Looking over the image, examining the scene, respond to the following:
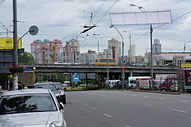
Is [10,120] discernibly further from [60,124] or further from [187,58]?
[187,58]

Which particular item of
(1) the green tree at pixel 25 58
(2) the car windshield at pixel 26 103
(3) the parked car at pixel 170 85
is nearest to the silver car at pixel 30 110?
(2) the car windshield at pixel 26 103

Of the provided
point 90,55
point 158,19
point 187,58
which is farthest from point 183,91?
point 90,55

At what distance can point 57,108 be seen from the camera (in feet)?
25.9

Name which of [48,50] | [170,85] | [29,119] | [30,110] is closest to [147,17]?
[170,85]

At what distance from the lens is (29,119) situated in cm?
677

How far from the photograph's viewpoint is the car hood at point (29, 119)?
6395 millimetres

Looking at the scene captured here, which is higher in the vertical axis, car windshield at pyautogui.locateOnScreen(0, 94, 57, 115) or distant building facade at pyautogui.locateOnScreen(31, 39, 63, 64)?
distant building facade at pyautogui.locateOnScreen(31, 39, 63, 64)

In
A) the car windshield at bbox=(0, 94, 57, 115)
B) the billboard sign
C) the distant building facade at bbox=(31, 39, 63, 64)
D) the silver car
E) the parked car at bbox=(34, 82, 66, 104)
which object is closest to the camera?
the silver car

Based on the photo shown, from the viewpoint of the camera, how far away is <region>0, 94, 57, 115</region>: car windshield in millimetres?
7795

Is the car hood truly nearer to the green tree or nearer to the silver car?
the silver car

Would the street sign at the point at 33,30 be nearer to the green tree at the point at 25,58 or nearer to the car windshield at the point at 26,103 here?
the car windshield at the point at 26,103

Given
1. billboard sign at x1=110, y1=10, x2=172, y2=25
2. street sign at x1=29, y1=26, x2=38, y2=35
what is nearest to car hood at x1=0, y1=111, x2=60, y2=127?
street sign at x1=29, y1=26, x2=38, y2=35

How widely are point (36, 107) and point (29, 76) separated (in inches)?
1437

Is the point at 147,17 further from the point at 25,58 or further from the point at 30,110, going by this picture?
the point at 25,58
